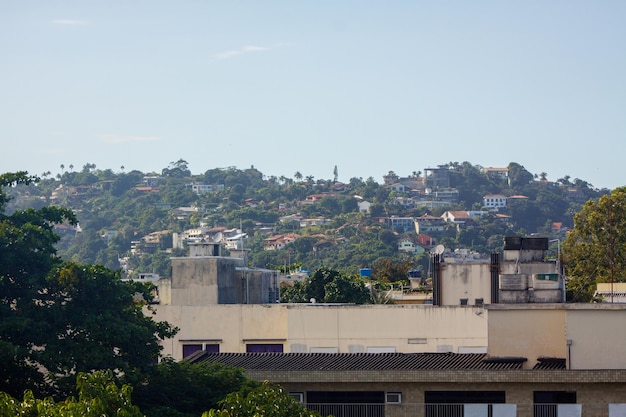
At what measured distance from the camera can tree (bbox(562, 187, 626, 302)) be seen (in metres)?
94.8

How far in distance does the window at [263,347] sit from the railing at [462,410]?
14.0 m

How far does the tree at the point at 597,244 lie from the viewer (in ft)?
311

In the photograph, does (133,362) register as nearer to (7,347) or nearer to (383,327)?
(7,347)

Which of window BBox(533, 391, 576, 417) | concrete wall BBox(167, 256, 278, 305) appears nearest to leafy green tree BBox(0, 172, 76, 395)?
window BBox(533, 391, 576, 417)

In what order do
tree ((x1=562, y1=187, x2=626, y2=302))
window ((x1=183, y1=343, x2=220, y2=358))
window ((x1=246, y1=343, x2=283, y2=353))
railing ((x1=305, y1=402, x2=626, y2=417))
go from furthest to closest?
tree ((x1=562, y1=187, x2=626, y2=302)) → window ((x1=183, y1=343, x2=220, y2=358)) → window ((x1=246, y1=343, x2=283, y2=353)) → railing ((x1=305, y1=402, x2=626, y2=417))

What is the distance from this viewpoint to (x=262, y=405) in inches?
1020

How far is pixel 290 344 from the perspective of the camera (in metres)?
49.1

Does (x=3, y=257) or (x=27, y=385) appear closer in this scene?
(x=27, y=385)

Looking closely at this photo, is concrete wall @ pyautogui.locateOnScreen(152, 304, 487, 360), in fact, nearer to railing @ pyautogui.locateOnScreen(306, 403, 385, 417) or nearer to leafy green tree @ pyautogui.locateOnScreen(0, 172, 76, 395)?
leafy green tree @ pyautogui.locateOnScreen(0, 172, 76, 395)

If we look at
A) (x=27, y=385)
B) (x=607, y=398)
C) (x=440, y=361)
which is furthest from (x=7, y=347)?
(x=607, y=398)

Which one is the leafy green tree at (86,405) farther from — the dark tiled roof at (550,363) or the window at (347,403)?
the dark tiled roof at (550,363)

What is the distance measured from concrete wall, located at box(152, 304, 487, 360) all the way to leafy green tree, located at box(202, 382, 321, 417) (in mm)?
22001

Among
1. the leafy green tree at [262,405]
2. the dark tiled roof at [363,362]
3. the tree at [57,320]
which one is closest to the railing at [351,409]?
the dark tiled roof at [363,362]

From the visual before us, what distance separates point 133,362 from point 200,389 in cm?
175
